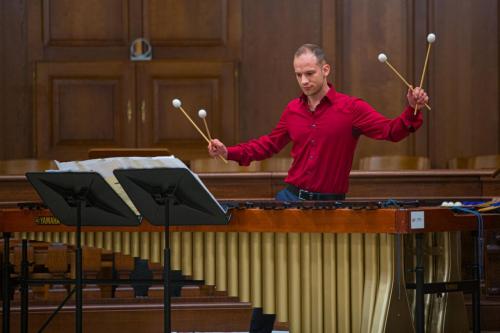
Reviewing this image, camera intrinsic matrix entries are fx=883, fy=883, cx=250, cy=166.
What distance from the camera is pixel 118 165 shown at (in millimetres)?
3695

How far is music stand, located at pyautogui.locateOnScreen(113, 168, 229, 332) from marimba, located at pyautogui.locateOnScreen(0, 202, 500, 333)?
0.22 m

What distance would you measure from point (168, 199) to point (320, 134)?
1275mm

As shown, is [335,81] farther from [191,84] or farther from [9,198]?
[9,198]

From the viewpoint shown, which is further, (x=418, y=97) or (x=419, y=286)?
(x=418, y=97)

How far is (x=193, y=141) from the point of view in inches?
317

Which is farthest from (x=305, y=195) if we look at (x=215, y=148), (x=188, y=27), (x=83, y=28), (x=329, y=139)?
(x=83, y=28)

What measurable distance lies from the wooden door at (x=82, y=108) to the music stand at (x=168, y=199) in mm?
4496

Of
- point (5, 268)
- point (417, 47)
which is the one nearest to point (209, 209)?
point (5, 268)

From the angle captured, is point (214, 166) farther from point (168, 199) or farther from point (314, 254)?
point (168, 199)

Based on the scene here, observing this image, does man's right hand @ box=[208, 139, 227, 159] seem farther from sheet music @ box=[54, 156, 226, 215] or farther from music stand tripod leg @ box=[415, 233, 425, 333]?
music stand tripod leg @ box=[415, 233, 425, 333]

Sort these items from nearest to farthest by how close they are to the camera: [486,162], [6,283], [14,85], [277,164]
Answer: [6,283]
[486,162]
[277,164]
[14,85]

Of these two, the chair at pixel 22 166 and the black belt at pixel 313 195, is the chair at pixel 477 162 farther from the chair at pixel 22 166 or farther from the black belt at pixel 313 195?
the chair at pixel 22 166

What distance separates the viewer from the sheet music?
11.5ft

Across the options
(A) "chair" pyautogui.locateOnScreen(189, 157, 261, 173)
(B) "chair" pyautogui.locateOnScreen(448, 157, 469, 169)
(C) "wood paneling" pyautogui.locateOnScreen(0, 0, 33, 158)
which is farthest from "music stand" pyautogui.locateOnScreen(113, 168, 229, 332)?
(C) "wood paneling" pyautogui.locateOnScreen(0, 0, 33, 158)
